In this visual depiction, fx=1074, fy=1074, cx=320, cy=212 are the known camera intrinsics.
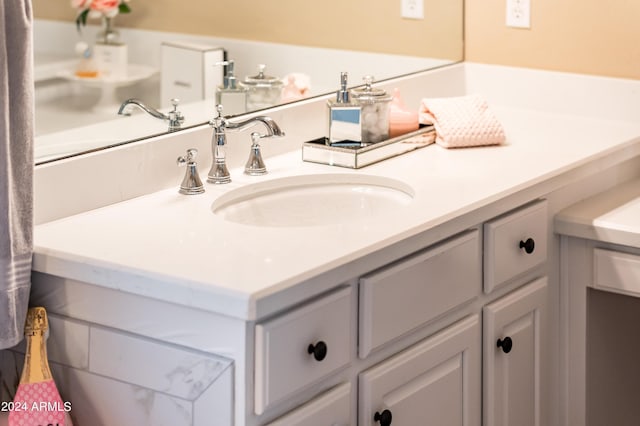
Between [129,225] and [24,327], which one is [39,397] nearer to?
[24,327]

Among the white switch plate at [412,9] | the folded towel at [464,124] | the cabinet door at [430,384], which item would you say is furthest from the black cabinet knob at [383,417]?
the white switch plate at [412,9]

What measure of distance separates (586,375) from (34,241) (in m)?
1.24

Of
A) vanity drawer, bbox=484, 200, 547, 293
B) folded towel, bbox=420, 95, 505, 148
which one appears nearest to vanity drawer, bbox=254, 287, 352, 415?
vanity drawer, bbox=484, 200, 547, 293

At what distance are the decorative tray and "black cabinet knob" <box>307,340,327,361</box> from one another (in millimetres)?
646

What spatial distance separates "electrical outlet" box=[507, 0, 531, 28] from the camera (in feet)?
8.82

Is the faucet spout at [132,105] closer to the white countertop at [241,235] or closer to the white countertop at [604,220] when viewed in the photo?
the white countertop at [241,235]

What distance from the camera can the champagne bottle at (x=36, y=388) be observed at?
5.20ft

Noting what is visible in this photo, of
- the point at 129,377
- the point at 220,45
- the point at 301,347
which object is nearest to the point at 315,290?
the point at 301,347

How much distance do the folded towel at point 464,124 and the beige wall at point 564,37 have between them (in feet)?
1.28

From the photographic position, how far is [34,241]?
1.64m

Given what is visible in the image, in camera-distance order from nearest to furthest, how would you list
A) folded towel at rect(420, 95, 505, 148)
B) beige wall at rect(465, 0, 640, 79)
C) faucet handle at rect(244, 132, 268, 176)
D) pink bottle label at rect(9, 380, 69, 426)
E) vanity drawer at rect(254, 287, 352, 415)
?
1. vanity drawer at rect(254, 287, 352, 415)
2. pink bottle label at rect(9, 380, 69, 426)
3. faucet handle at rect(244, 132, 268, 176)
4. folded towel at rect(420, 95, 505, 148)
5. beige wall at rect(465, 0, 640, 79)

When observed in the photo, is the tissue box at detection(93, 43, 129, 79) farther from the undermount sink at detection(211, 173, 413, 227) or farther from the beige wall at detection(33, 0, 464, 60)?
the undermount sink at detection(211, 173, 413, 227)

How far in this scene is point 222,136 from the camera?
6.57 feet

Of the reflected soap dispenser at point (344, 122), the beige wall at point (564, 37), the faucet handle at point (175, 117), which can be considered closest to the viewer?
the faucet handle at point (175, 117)
